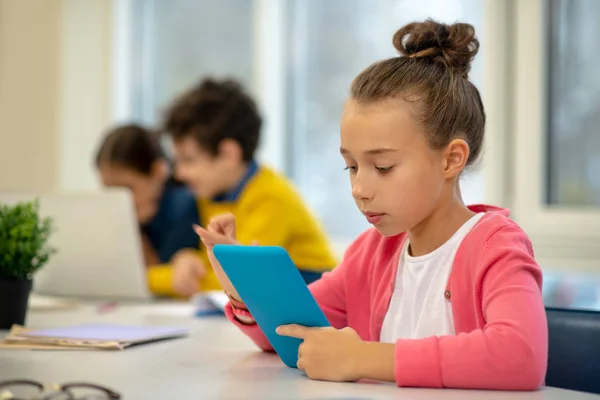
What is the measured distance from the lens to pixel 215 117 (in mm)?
2504

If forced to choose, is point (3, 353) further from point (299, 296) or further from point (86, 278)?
point (86, 278)

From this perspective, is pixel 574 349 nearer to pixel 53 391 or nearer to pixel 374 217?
pixel 374 217

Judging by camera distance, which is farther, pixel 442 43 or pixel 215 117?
pixel 215 117

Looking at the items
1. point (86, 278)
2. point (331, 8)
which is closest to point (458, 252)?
point (86, 278)

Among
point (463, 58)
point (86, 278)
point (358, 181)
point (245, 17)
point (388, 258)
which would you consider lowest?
point (86, 278)

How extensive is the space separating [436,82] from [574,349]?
0.46 m

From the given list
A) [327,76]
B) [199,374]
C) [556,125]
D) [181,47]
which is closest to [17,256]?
[199,374]

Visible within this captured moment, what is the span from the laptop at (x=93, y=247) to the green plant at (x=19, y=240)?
15.7 inches

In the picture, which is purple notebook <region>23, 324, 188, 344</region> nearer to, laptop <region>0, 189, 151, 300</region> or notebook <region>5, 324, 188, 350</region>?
notebook <region>5, 324, 188, 350</region>

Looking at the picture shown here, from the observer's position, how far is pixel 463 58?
1271 mm

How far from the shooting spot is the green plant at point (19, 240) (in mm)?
1639

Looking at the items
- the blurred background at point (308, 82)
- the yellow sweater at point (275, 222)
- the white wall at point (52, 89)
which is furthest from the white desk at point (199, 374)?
the white wall at point (52, 89)

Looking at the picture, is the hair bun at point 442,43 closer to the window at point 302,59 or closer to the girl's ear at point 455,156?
the girl's ear at point 455,156

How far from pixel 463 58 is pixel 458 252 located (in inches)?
11.1
